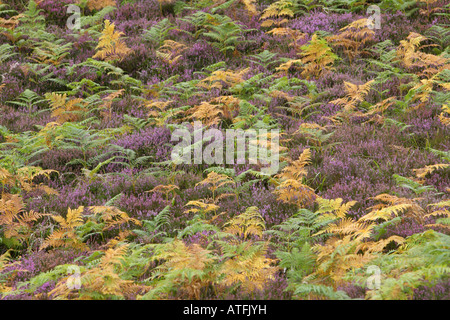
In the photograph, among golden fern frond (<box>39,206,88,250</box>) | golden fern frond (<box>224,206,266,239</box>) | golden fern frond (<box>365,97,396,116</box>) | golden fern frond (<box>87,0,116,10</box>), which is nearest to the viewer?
golden fern frond (<box>224,206,266,239</box>)

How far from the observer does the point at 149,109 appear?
8.85 metres

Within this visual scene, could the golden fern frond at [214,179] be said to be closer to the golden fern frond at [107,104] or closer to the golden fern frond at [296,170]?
the golden fern frond at [296,170]

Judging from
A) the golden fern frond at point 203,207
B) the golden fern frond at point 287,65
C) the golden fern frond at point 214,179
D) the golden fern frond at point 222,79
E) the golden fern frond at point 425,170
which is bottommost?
the golden fern frond at point 203,207

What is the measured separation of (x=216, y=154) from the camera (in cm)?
707

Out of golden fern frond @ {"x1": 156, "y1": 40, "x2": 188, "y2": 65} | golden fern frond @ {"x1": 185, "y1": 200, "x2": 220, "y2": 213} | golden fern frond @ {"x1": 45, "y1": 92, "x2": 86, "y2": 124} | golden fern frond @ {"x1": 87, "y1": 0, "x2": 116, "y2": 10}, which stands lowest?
golden fern frond @ {"x1": 185, "y1": 200, "x2": 220, "y2": 213}

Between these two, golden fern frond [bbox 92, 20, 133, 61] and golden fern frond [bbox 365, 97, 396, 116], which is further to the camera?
golden fern frond [bbox 92, 20, 133, 61]

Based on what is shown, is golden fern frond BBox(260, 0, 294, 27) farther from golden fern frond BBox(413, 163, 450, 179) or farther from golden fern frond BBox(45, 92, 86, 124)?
golden fern frond BBox(413, 163, 450, 179)

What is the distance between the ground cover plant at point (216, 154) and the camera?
4.04 metres

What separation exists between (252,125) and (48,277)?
4.42 m

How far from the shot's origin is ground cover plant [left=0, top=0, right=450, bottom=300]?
4043 mm

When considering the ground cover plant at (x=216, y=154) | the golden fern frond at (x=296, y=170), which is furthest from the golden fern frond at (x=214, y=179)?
the golden fern frond at (x=296, y=170)

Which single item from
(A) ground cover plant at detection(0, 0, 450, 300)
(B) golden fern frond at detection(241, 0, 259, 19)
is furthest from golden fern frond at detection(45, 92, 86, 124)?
(B) golden fern frond at detection(241, 0, 259, 19)
